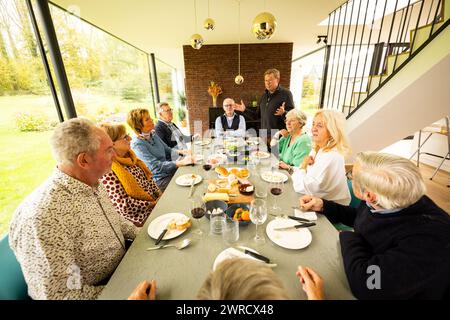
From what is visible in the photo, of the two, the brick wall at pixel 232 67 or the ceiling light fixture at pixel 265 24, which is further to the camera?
the brick wall at pixel 232 67

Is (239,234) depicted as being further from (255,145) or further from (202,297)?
(255,145)

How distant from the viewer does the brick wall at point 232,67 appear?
5.85 m

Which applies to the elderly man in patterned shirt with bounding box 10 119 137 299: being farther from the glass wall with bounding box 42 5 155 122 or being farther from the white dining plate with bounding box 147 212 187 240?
the glass wall with bounding box 42 5 155 122

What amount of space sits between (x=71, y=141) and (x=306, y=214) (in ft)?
4.37

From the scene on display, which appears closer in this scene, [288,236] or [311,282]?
[311,282]

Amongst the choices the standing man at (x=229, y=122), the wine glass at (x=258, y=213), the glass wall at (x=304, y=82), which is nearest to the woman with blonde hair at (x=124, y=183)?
the wine glass at (x=258, y=213)

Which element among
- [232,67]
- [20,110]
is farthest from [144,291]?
[232,67]

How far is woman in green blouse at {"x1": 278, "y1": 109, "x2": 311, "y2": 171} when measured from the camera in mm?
2166

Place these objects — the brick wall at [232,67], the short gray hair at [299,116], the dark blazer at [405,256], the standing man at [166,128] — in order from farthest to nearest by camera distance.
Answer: the brick wall at [232,67]
the standing man at [166,128]
the short gray hair at [299,116]
the dark blazer at [405,256]

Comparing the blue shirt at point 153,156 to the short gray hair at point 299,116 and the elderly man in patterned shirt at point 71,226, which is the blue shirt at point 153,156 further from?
the short gray hair at point 299,116

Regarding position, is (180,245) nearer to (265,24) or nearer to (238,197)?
(238,197)

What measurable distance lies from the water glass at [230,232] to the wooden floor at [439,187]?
3539 millimetres

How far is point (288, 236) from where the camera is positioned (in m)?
1.04

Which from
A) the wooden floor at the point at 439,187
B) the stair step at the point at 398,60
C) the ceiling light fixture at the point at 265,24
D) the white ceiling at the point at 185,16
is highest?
the white ceiling at the point at 185,16
